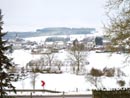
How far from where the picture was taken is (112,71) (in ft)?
249

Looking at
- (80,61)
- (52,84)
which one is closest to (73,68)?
(80,61)

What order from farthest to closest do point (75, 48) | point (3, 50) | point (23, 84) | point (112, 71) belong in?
point (75, 48), point (112, 71), point (23, 84), point (3, 50)

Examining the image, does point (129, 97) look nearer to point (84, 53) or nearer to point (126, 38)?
point (126, 38)

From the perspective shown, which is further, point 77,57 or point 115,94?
point 77,57

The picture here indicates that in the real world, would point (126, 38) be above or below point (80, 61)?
above

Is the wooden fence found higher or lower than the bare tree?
higher

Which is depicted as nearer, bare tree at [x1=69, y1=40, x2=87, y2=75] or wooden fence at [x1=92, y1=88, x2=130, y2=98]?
wooden fence at [x1=92, y1=88, x2=130, y2=98]

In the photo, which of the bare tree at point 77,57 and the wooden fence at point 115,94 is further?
the bare tree at point 77,57

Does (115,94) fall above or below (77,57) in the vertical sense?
above

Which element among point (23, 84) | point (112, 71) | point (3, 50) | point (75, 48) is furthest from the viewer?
point (75, 48)

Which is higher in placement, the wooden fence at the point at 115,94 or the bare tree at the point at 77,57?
the wooden fence at the point at 115,94

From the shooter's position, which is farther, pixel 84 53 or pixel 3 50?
pixel 84 53

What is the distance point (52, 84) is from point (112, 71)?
A: 14.2 meters

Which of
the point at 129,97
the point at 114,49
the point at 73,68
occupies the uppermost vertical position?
the point at 114,49
